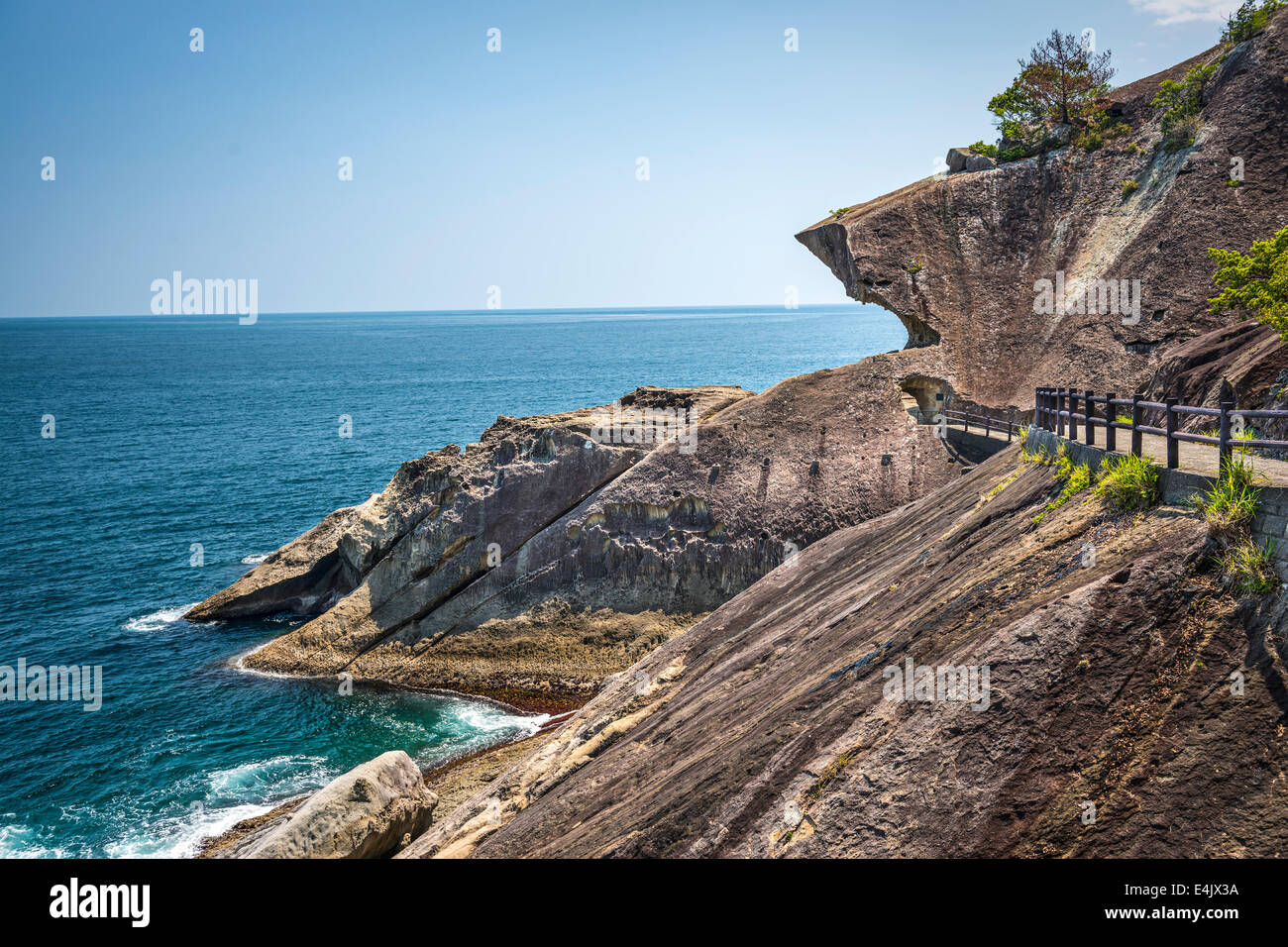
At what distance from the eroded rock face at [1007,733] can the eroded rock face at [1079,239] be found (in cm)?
2069

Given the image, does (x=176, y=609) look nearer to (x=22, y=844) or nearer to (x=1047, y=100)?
(x=22, y=844)

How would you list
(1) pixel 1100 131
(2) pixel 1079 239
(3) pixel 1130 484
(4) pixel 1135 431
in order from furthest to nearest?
(1) pixel 1100 131, (2) pixel 1079 239, (4) pixel 1135 431, (3) pixel 1130 484

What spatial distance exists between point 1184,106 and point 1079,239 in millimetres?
6557

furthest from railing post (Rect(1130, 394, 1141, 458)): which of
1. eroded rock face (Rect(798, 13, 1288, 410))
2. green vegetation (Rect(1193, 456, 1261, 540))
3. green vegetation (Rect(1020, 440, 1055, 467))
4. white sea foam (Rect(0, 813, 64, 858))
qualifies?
white sea foam (Rect(0, 813, 64, 858))

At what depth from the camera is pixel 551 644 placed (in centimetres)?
3234

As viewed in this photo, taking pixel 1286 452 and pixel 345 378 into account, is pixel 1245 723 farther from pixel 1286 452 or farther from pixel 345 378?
pixel 345 378

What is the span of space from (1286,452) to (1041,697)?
28.7 ft

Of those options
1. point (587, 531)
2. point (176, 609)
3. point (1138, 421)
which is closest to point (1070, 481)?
point (1138, 421)

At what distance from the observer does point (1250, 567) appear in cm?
909

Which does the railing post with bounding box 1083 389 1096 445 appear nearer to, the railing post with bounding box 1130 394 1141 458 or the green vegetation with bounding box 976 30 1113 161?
the railing post with bounding box 1130 394 1141 458

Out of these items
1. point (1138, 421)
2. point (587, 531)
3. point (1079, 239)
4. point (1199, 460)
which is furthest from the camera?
point (1079, 239)

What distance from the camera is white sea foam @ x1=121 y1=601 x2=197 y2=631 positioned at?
124 feet

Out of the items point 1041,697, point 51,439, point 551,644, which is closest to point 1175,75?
point 551,644

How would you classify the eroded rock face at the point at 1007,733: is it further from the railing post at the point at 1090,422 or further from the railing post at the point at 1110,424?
the railing post at the point at 1110,424
